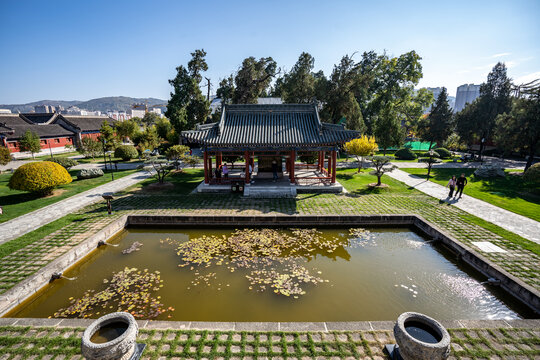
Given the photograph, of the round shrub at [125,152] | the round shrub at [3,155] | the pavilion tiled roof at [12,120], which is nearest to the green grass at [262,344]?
the round shrub at [3,155]

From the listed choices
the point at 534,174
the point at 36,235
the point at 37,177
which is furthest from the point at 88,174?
the point at 534,174

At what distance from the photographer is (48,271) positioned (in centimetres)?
855

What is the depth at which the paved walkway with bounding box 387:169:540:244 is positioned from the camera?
11684mm

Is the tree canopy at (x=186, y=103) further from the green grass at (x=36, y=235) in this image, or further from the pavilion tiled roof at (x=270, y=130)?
the green grass at (x=36, y=235)

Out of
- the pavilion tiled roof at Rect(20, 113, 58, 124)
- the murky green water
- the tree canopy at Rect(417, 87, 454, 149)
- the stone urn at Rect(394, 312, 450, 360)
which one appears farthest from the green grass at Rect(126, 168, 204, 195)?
the pavilion tiled roof at Rect(20, 113, 58, 124)

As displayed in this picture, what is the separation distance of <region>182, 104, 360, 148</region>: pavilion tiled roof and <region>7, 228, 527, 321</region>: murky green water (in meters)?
7.94

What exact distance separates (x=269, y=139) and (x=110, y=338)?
542 inches

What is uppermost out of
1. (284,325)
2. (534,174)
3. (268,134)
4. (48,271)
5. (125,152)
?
(268,134)

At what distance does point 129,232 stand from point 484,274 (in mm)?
14912

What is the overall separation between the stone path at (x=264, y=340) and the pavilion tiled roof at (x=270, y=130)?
A: 12085 millimetres

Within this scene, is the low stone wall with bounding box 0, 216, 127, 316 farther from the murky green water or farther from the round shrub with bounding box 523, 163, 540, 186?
the round shrub with bounding box 523, 163, 540, 186

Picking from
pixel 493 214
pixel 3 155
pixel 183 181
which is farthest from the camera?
pixel 3 155

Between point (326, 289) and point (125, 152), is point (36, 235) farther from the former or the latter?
point (125, 152)

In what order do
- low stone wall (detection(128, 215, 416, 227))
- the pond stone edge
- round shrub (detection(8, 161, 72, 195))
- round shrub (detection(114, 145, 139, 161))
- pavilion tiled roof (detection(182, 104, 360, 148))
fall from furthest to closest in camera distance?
round shrub (detection(114, 145, 139, 161)) → pavilion tiled roof (detection(182, 104, 360, 148)) → round shrub (detection(8, 161, 72, 195)) → low stone wall (detection(128, 215, 416, 227)) → the pond stone edge
